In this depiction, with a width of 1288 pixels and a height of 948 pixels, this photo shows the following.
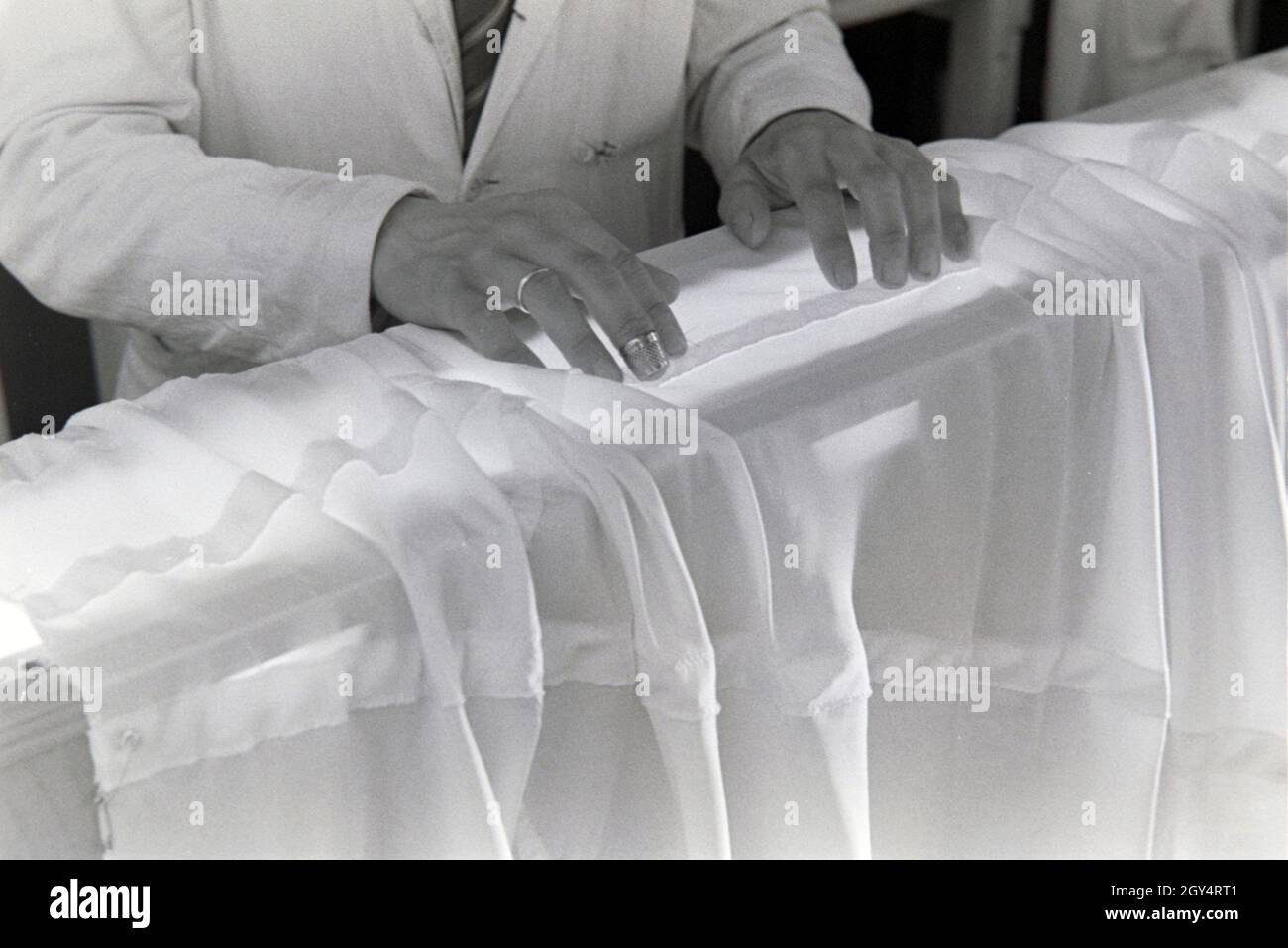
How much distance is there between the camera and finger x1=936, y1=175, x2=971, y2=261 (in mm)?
833

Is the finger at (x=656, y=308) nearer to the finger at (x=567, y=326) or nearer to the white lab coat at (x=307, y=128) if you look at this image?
the finger at (x=567, y=326)

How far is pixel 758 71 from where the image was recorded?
1.08 metres

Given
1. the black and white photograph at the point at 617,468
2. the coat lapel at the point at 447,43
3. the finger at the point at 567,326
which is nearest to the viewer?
the black and white photograph at the point at 617,468

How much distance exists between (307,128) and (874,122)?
1048mm

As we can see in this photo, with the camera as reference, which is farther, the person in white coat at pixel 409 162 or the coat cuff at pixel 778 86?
the coat cuff at pixel 778 86

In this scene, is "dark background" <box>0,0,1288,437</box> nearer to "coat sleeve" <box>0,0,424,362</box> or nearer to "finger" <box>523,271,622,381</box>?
"coat sleeve" <box>0,0,424,362</box>

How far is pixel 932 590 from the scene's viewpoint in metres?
0.76

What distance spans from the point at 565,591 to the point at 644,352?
0.14 m

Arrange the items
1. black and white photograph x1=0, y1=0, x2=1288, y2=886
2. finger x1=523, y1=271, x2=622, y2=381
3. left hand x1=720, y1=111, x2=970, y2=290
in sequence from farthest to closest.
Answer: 1. left hand x1=720, y1=111, x2=970, y2=290
2. finger x1=523, y1=271, x2=622, y2=381
3. black and white photograph x1=0, y1=0, x2=1288, y2=886

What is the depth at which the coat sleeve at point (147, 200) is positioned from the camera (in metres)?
0.82

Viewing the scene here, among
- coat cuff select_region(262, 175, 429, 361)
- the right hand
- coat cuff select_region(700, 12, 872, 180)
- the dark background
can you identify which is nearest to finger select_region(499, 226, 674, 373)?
the right hand

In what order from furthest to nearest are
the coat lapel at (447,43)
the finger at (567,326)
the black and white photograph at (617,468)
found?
the coat lapel at (447,43) < the finger at (567,326) < the black and white photograph at (617,468)

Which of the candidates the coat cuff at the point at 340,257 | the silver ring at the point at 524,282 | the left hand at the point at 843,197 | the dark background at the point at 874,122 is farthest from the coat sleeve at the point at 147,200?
the dark background at the point at 874,122

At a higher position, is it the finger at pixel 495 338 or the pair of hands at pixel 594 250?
the pair of hands at pixel 594 250
